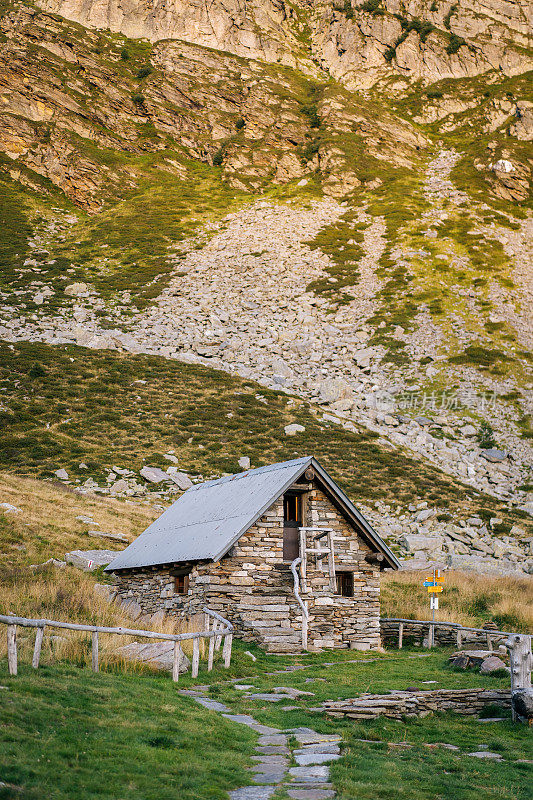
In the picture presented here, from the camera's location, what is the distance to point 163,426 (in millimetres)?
48594

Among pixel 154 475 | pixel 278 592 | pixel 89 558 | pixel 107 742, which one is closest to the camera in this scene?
pixel 107 742

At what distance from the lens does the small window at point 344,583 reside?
21969 millimetres

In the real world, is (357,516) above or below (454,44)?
below

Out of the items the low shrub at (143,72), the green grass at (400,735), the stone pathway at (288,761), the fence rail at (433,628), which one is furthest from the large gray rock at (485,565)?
the low shrub at (143,72)

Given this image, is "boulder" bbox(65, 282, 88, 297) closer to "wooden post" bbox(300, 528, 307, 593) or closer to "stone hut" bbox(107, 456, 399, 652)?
"stone hut" bbox(107, 456, 399, 652)

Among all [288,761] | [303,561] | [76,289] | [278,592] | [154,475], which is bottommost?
[288,761]

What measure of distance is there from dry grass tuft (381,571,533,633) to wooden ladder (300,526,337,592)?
5669 millimetres

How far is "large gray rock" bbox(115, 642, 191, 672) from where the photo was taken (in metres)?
13.7

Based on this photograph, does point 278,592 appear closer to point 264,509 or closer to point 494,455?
point 264,509

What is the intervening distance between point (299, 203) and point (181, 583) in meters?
76.5

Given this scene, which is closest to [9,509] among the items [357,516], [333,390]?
[357,516]

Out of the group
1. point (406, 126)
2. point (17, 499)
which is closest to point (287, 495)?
point (17, 499)

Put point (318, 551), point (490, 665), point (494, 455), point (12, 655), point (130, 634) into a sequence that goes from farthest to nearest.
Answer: point (494, 455) < point (318, 551) < point (490, 665) < point (130, 634) < point (12, 655)

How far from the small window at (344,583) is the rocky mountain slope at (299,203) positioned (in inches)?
697
